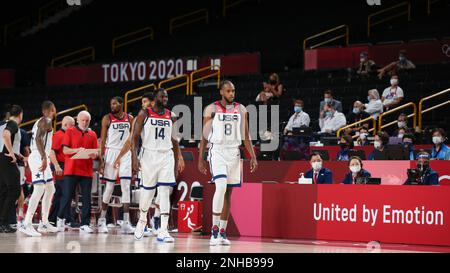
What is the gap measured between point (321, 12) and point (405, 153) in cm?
1503

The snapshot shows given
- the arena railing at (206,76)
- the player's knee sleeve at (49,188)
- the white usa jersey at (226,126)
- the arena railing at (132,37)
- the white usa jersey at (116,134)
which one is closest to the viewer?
the white usa jersey at (226,126)

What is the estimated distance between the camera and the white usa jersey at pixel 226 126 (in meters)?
13.0

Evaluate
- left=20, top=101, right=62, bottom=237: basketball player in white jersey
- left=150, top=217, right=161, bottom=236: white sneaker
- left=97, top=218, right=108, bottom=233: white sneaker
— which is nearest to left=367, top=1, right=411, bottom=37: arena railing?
left=150, top=217, right=161, bottom=236: white sneaker

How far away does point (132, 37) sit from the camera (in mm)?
35656

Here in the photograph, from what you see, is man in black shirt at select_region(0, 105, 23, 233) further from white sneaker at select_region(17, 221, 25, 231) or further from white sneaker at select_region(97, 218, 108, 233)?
white sneaker at select_region(97, 218, 108, 233)

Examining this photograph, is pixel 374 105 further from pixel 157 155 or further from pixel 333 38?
pixel 157 155

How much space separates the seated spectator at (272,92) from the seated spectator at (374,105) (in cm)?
281

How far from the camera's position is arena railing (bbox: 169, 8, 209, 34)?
34719 millimetres

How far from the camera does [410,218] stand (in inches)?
536

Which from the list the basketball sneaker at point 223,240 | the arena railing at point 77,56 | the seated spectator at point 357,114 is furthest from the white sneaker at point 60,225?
the arena railing at point 77,56

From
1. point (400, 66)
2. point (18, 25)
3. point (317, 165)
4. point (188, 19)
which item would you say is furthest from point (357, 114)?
point (18, 25)

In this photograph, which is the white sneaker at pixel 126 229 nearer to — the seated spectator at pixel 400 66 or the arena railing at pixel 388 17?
the seated spectator at pixel 400 66

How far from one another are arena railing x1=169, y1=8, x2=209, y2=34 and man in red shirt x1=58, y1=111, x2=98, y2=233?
19.4 m
